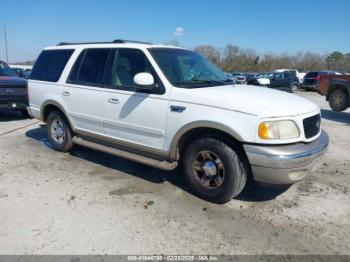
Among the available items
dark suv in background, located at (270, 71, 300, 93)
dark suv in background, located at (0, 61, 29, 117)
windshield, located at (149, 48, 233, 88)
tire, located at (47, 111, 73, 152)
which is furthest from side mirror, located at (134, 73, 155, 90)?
dark suv in background, located at (270, 71, 300, 93)

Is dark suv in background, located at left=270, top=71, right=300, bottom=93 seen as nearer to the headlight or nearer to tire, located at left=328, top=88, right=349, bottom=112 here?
tire, located at left=328, top=88, right=349, bottom=112

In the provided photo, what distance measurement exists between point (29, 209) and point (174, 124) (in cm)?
204

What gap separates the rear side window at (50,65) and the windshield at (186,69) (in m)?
2.02

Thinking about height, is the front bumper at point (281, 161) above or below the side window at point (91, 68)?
below

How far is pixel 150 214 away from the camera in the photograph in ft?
13.0

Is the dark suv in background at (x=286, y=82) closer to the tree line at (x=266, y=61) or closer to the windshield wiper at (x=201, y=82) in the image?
the windshield wiper at (x=201, y=82)

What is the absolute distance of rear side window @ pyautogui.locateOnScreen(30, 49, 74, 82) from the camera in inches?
238

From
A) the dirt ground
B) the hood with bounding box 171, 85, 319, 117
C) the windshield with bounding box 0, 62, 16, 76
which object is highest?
the hood with bounding box 171, 85, 319, 117

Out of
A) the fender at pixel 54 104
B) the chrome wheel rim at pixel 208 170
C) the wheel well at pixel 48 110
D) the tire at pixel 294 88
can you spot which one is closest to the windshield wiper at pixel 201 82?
the chrome wheel rim at pixel 208 170

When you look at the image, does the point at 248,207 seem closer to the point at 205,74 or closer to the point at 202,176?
the point at 202,176

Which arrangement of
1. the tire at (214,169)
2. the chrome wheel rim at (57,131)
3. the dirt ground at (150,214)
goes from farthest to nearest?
the chrome wheel rim at (57,131) → the tire at (214,169) → the dirt ground at (150,214)

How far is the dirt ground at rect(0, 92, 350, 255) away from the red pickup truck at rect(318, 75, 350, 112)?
22.0 ft

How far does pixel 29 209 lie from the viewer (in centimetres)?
404

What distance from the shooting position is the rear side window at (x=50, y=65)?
605 centimetres
